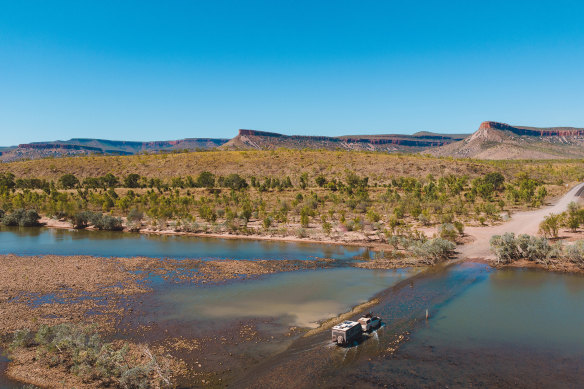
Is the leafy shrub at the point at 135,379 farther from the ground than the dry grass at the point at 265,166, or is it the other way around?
the dry grass at the point at 265,166

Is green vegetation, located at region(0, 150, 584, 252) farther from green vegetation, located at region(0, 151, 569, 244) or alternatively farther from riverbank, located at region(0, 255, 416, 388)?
riverbank, located at region(0, 255, 416, 388)

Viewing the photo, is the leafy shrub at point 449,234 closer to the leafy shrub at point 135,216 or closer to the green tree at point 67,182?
the leafy shrub at point 135,216

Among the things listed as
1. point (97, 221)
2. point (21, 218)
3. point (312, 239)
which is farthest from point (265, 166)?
point (312, 239)

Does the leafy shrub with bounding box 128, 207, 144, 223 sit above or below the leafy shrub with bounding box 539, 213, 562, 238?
below

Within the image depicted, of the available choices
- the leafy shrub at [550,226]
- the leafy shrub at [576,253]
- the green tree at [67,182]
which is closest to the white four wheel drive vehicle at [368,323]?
the leafy shrub at [576,253]

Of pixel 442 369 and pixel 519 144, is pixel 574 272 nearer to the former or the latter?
pixel 442 369

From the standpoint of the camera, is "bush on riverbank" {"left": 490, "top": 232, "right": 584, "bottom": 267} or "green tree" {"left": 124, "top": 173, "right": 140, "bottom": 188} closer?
"bush on riverbank" {"left": 490, "top": 232, "right": 584, "bottom": 267}

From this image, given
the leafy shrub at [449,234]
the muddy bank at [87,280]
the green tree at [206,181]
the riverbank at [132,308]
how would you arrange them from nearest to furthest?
the riverbank at [132,308]
the muddy bank at [87,280]
the leafy shrub at [449,234]
the green tree at [206,181]

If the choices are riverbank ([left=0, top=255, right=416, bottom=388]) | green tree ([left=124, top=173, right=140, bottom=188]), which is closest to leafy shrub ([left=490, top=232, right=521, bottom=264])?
riverbank ([left=0, top=255, right=416, bottom=388])
